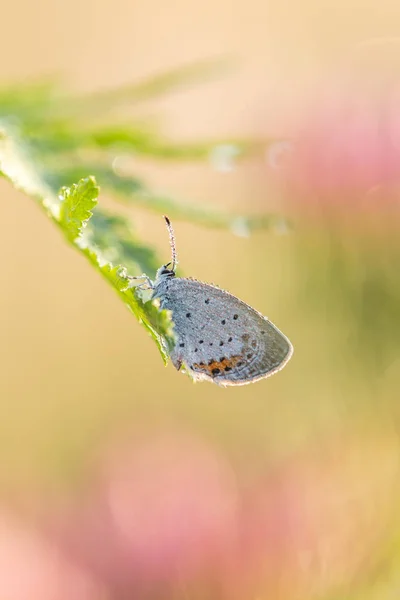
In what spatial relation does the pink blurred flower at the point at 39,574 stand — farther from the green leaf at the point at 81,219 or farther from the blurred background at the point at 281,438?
the green leaf at the point at 81,219

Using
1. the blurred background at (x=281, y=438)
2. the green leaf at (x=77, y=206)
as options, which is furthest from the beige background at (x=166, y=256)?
the green leaf at (x=77, y=206)

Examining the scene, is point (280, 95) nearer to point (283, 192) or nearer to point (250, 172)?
point (250, 172)

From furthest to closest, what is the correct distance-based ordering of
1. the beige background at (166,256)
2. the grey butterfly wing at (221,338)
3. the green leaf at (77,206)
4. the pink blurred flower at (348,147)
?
the beige background at (166,256) → the pink blurred flower at (348,147) → the grey butterfly wing at (221,338) → the green leaf at (77,206)

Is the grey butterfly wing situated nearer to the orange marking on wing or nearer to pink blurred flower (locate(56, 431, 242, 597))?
the orange marking on wing

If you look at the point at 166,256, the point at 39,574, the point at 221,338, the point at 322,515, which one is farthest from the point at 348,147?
the point at 166,256

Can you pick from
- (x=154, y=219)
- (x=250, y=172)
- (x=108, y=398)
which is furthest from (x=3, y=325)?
(x=250, y=172)

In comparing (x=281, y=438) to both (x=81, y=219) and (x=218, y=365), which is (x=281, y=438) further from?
(x=81, y=219)

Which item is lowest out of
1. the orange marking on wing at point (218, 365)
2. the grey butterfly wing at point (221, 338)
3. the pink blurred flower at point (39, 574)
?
the pink blurred flower at point (39, 574)
